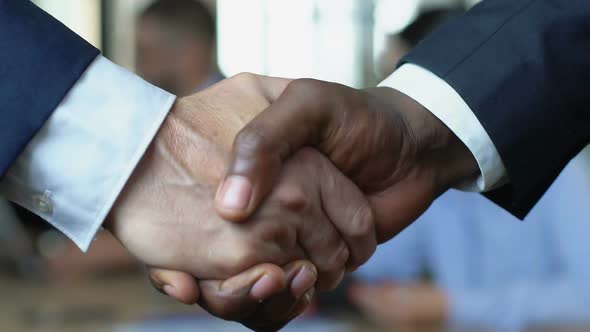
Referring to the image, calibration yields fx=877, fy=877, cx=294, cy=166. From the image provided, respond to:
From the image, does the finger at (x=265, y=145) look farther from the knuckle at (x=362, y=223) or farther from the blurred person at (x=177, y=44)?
Answer: the blurred person at (x=177, y=44)

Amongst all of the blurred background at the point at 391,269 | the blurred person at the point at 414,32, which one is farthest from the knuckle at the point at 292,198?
the blurred person at the point at 414,32

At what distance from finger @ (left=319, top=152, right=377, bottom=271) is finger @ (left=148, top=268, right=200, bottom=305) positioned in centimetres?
21

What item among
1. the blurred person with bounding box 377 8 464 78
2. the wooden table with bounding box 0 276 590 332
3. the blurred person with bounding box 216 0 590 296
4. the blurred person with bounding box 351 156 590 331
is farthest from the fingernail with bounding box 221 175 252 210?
the blurred person with bounding box 377 8 464 78

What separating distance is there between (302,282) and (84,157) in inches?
12.2

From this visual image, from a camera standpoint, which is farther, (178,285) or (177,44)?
(177,44)

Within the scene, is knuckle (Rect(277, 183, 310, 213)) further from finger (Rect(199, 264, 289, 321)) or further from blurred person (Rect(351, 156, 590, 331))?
blurred person (Rect(351, 156, 590, 331))

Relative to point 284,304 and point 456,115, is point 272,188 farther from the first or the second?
point 456,115

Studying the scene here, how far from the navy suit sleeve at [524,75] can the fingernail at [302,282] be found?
0.30m

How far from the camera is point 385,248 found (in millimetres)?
2703

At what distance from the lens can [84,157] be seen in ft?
3.50

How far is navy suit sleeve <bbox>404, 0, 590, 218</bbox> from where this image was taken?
3.82 ft

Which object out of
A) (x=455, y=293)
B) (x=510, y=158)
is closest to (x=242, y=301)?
(x=510, y=158)

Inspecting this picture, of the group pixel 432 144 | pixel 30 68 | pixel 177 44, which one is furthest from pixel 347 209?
pixel 177 44

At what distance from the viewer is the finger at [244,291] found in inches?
41.8
